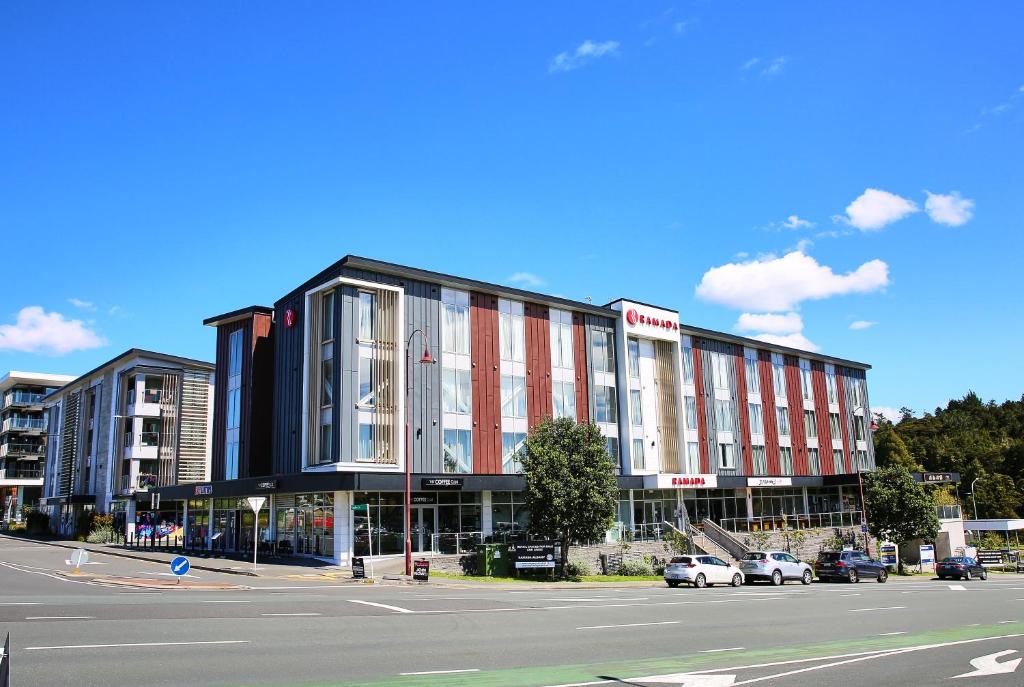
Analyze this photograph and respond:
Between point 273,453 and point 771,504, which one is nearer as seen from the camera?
point 273,453

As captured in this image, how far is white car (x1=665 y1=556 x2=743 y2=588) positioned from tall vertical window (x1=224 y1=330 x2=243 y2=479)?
26.8 meters

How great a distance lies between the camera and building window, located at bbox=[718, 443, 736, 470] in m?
57.9

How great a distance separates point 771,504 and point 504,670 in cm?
5371

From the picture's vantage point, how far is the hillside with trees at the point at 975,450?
329ft

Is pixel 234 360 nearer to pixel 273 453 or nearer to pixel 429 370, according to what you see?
pixel 273 453

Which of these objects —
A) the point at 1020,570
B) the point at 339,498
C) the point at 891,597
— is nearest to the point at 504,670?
the point at 891,597

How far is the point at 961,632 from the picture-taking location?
16781mm

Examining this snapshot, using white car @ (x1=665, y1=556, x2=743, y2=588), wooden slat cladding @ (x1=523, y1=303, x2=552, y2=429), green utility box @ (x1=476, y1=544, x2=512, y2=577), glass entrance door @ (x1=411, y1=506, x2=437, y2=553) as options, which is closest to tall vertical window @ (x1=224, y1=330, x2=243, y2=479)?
glass entrance door @ (x1=411, y1=506, x2=437, y2=553)

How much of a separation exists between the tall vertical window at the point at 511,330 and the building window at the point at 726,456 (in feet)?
66.1

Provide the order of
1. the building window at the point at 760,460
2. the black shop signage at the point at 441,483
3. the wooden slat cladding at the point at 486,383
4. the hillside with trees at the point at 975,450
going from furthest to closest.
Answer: the hillside with trees at the point at 975,450, the building window at the point at 760,460, the wooden slat cladding at the point at 486,383, the black shop signage at the point at 441,483

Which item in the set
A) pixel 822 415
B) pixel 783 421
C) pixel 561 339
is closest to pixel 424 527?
pixel 561 339

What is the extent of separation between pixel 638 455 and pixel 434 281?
18695 mm

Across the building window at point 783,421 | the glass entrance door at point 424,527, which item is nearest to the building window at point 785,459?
the building window at point 783,421

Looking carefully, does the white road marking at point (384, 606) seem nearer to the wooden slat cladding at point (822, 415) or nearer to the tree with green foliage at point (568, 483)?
the tree with green foliage at point (568, 483)
